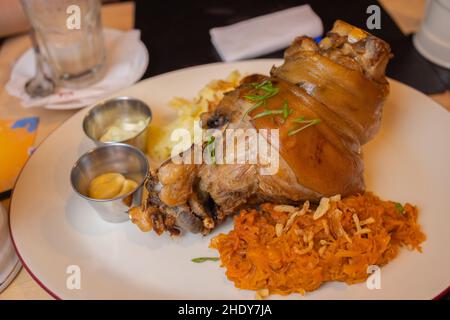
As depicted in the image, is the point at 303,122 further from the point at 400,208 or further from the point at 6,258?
the point at 6,258

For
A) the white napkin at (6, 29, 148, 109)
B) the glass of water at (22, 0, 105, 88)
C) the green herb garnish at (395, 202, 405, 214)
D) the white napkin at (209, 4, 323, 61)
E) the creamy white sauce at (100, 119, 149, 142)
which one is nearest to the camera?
the green herb garnish at (395, 202, 405, 214)

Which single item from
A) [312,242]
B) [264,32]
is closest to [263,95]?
[312,242]

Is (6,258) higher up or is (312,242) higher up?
(312,242)

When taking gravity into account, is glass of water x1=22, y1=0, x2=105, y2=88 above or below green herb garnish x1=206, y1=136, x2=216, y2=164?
below

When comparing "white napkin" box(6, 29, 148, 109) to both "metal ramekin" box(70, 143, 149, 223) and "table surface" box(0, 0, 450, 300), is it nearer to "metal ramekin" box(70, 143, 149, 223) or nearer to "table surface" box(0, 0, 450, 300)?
"table surface" box(0, 0, 450, 300)

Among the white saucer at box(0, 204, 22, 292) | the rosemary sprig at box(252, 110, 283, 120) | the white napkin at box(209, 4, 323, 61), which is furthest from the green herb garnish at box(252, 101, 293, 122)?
the white napkin at box(209, 4, 323, 61)

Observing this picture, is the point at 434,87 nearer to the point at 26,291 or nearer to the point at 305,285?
the point at 305,285
